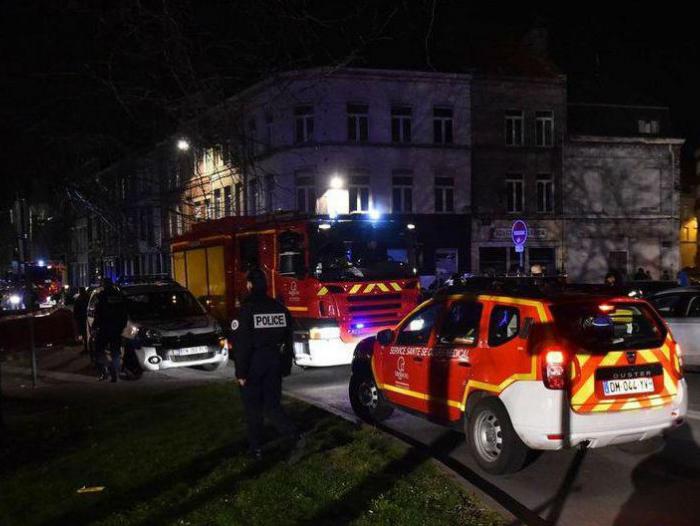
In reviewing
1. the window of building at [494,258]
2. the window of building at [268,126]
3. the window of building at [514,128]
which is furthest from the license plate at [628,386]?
the window of building at [514,128]

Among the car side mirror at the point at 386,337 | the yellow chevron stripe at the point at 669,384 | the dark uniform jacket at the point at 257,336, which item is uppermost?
the dark uniform jacket at the point at 257,336

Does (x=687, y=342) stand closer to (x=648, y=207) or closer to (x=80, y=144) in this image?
(x=80, y=144)

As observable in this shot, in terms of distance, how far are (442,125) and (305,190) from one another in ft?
24.9

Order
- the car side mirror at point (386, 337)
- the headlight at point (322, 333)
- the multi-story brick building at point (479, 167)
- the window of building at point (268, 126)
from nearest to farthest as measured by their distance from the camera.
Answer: the car side mirror at point (386, 337), the headlight at point (322, 333), the multi-story brick building at point (479, 167), the window of building at point (268, 126)

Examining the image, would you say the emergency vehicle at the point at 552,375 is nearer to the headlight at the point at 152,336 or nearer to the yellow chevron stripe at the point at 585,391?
the yellow chevron stripe at the point at 585,391

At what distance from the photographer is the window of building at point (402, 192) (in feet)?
106

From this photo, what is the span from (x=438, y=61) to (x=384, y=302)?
966 inches

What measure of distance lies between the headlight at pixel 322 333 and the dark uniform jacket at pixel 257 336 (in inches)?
195

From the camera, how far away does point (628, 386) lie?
18.7ft

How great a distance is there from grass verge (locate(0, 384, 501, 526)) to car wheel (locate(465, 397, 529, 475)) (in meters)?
0.52

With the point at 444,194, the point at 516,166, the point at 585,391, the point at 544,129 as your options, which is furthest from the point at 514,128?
the point at 585,391

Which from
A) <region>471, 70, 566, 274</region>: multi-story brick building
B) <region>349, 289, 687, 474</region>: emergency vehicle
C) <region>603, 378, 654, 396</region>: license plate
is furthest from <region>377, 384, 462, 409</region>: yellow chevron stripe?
<region>471, 70, 566, 274</region>: multi-story brick building

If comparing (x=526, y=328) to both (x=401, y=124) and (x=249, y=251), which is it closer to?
(x=249, y=251)

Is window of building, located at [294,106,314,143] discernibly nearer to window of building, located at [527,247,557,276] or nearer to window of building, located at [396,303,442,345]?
window of building, located at [527,247,557,276]
